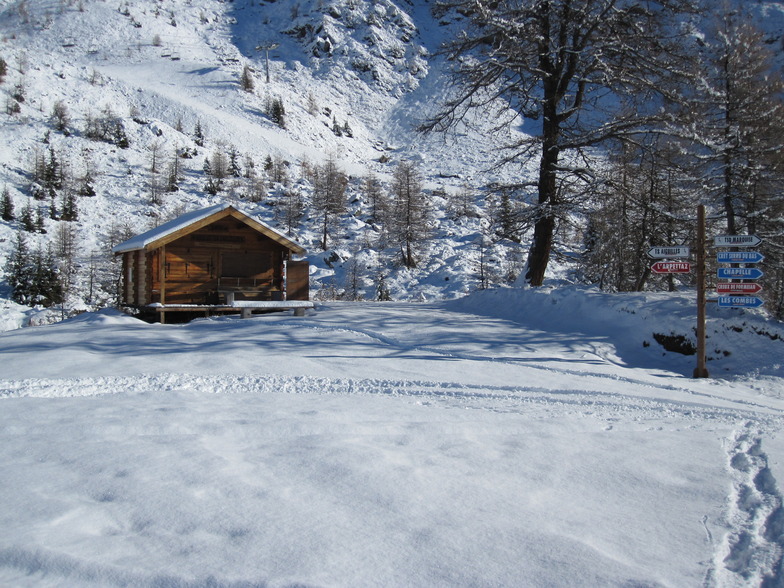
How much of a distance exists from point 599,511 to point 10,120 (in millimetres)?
55866

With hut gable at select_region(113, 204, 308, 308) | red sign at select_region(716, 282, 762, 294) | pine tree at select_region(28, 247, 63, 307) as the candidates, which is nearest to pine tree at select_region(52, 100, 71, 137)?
pine tree at select_region(28, 247, 63, 307)

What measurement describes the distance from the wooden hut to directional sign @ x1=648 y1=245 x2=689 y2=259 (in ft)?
35.6

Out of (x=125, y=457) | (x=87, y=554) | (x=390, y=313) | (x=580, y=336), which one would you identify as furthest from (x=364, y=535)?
(x=390, y=313)

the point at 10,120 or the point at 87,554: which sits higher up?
the point at 10,120

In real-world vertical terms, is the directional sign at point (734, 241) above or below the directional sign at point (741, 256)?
above

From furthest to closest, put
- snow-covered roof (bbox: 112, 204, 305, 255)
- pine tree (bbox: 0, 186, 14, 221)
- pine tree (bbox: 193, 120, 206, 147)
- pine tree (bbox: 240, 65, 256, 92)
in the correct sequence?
pine tree (bbox: 240, 65, 256, 92) < pine tree (bbox: 193, 120, 206, 147) < pine tree (bbox: 0, 186, 14, 221) < snow-covered roof (bbox: 112, 204, 305, 255)

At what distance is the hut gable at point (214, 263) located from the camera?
1719 cm

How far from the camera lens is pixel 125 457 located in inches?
137

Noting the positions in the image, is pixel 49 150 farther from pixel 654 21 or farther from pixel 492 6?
pixel 654 21

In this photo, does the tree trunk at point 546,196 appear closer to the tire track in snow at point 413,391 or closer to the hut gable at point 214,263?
the hut gable at point 214,263

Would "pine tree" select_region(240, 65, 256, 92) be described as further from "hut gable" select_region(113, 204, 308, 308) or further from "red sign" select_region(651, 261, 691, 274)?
"red sign" select_region(651, 261, 691, 274)

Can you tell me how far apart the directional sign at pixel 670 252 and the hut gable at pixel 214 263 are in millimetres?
11862

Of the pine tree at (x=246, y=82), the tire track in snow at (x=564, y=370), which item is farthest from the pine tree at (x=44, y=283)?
the pine tree at (x=246, y=82)

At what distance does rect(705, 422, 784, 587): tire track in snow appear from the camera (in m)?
2.39
